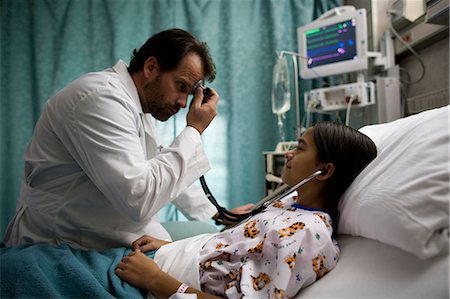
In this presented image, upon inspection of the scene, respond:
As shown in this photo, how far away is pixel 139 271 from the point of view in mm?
859

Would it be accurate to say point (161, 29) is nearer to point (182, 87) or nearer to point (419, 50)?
point (182, 87)

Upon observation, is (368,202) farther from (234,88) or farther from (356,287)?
(234,88)

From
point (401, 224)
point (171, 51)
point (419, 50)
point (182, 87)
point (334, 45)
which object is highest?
point (334, 45)

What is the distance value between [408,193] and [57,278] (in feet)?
2.54

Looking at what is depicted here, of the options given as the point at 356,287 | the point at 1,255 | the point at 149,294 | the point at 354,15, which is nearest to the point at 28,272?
the point at 1,255

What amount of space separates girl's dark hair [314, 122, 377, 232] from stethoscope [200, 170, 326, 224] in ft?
0.16

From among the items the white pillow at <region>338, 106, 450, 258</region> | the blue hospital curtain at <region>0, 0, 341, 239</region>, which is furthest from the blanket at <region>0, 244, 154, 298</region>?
the blue hospital curtain at <region>0, 0, 341, 239</region>

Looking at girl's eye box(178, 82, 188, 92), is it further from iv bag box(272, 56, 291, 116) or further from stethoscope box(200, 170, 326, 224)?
iv bag box(272, 56, 291, 116)

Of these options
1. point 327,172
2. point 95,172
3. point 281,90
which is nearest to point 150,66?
point 95,172

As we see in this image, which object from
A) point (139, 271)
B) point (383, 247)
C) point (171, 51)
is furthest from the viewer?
point (171, 51)

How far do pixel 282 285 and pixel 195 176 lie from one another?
1.66ft

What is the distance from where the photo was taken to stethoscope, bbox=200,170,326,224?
3.21ft

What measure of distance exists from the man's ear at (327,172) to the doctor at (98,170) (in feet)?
1.24

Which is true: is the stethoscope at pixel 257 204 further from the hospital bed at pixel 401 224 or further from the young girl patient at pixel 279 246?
the hospital bed at pixel 401 224
